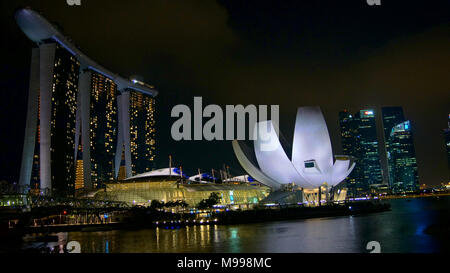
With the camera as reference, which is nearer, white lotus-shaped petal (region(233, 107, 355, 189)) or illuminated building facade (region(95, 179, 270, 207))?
white lotus-shaped petal (region(233, 107, 355, 189))

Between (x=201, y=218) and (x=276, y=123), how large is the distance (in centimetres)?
1401

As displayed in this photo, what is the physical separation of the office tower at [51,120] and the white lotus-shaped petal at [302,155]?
84.4ft

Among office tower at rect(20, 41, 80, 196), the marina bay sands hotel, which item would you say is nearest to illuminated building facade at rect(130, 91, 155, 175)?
the marina bay sands hotel

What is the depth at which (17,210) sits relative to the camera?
32219mm

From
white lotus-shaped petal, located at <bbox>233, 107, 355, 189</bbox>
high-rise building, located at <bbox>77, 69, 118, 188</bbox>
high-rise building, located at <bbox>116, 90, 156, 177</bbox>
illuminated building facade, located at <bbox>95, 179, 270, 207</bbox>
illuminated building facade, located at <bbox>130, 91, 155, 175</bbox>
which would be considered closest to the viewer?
white lotus-shaped petal, located at <bbox>233, 107, 355, 189</bbox>

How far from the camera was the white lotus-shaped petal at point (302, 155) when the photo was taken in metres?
44.7

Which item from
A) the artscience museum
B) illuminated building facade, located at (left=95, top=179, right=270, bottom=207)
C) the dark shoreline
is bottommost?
the dark shoreline

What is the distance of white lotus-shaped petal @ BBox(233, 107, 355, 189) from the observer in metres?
44.7

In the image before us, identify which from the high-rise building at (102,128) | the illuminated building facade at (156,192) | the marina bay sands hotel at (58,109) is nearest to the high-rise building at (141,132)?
the high-rise building at (102,128)

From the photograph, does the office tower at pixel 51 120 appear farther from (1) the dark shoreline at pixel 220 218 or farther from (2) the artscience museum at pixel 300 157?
(2) the artscience museum at pixel 300 157

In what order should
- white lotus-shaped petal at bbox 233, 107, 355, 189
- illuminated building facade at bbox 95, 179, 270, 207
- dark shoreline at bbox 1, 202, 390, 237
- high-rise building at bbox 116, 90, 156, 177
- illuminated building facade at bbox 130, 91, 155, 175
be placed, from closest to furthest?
dark shoreline at bbox 1, 202, 390, 237
white lotus-shaped petal at bbox 233, 107, 355, 189
illuminated building facade at bbox 95, 179, 270, 207
high-rise building at bbox 116, 90, 156, 177
illuminated building facade at bbox 130, 91, 155, 175

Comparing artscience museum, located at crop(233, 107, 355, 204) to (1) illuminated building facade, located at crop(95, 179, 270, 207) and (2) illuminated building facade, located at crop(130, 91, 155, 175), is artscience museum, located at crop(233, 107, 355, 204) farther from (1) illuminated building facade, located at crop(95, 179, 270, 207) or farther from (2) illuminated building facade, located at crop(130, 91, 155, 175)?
(2) illuminated building facade, located at crop(130, 91, 155, 175)
